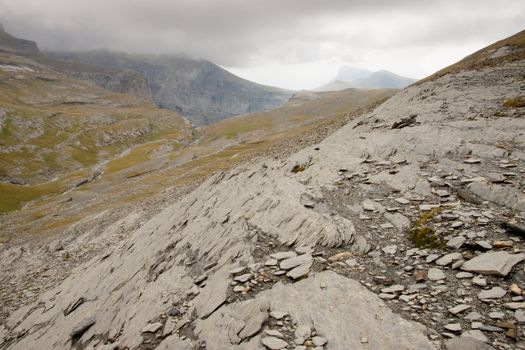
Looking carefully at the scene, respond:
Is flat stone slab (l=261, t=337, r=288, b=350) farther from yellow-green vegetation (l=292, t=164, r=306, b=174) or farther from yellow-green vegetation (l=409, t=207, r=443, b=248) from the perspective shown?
yellow-green vegetation (l=292, t=164, r=306, b=174)

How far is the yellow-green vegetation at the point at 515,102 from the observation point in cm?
2436

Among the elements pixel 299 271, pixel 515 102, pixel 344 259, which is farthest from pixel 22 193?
pixel 515 102

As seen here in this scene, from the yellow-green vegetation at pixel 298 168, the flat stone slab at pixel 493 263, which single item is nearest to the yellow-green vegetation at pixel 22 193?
the yellow-green vegetation at pixel 298 168

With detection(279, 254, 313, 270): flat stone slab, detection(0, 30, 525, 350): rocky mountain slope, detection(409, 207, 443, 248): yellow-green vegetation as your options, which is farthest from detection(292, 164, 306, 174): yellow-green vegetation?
detection(279, 254, 313, 270): flat stone slab

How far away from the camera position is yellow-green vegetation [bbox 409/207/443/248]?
1295 cm

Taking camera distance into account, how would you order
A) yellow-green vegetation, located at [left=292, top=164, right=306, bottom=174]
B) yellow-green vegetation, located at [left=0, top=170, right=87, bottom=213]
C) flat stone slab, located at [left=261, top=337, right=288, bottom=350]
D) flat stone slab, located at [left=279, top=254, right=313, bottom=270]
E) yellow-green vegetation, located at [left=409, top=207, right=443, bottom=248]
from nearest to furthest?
flat stone slab, located at [left=261, top=337, right=288, bottom=350] → yellow-green vegetation, located at [left=409, top=207, right=443, bottom=248] → flat stone slab, located at [left=279, top=254, right=313, bottom=270] → yellow-green vegetation, located at [left=292, top=164, right=306, bottom=174] → yellow-green vegetation, located at [left=0, top=170, right=87, bottom=213]

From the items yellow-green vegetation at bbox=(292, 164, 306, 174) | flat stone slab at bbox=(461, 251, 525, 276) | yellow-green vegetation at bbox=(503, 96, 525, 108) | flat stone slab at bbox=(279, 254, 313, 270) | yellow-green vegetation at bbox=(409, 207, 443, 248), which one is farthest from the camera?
yellow-green vegetation at bbox=(292, 164, 306, 174)

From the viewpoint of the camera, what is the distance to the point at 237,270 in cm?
1426

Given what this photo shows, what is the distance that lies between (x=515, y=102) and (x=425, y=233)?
61.4ft

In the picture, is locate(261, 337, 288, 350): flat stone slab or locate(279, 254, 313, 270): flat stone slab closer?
locate(261, 337, 288, 350): flat stone slab

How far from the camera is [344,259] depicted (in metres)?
13.4

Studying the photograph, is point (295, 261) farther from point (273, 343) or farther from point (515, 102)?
point (515, 102)

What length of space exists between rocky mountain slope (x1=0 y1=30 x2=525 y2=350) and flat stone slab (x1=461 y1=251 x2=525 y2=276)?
0.05 metres

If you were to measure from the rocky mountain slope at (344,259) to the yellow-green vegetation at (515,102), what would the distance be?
0.20 metres
